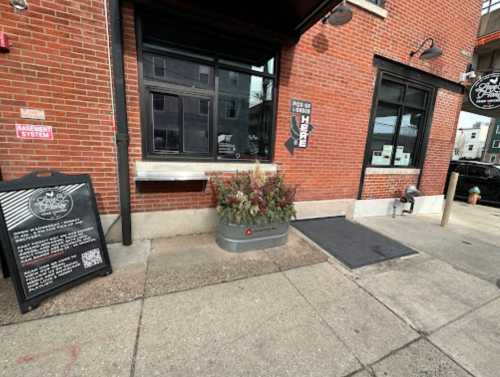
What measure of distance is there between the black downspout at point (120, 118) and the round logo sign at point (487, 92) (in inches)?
297

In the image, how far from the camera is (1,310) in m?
1.87

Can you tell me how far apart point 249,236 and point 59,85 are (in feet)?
9.91

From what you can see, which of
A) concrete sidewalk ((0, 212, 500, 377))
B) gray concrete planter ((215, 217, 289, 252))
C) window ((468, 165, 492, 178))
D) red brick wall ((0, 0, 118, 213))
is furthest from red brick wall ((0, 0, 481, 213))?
window ((468, 165, 492, 178))

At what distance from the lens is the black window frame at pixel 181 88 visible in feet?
9.66

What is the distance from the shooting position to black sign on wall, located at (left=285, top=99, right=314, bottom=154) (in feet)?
12.6

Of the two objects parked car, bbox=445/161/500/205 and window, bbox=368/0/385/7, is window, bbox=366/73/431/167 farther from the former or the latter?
parked car, bbox=445/161/500/205

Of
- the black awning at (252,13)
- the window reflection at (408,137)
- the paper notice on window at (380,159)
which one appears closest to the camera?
the black awning at (252,13)

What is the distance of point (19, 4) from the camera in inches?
86.9

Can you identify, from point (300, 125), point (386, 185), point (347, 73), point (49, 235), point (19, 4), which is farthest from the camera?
point (386, 185)

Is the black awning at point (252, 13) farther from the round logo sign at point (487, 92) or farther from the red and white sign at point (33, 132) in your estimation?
the round logo sign at point (487, 92)

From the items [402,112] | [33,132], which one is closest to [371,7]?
[402,112]

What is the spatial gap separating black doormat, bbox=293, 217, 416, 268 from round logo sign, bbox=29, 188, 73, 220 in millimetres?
3352

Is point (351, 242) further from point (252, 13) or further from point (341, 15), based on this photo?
point (252, 13)

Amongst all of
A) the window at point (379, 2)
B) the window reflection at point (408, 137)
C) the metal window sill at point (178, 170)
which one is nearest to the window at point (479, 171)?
the window reflection at point (408, 137)
